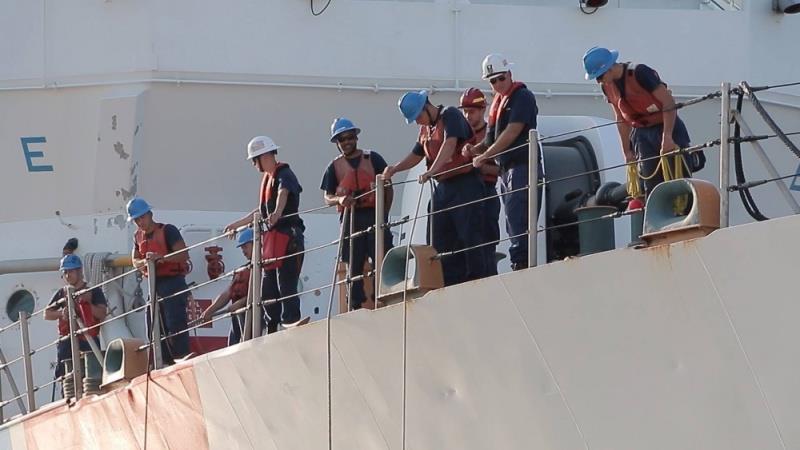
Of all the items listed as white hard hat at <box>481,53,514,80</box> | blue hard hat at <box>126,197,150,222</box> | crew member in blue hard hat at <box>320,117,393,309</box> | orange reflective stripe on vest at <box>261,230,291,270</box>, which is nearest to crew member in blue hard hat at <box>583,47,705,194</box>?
white hard hat at <box>481,53,514,80</box>

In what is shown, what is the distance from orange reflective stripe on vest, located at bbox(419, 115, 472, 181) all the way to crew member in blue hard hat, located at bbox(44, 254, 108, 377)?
3.57 metres

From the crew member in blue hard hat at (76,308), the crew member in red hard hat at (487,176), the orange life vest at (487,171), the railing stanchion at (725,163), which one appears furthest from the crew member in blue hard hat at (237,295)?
the railing stanchion at (725,163)

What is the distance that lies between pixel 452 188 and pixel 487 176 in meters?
0.32

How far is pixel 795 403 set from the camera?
5.48 m

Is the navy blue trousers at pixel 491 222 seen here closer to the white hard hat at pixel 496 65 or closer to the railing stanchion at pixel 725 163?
the white hard hat at pixel 496 65

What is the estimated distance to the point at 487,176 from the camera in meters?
8.14

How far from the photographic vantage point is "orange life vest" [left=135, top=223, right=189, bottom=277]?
995cm

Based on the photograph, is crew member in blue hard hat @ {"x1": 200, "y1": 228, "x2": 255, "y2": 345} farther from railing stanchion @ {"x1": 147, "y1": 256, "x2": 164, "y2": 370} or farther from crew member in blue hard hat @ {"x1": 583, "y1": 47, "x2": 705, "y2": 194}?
crew member in blue hard hat @ {"x1": 583, "y1": 47, "x2": 705, "y2": 194}

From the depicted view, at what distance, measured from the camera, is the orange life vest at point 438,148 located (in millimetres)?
7883

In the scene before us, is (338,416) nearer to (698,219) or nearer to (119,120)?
(698,219)

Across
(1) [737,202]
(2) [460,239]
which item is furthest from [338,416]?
(1) [737,202]

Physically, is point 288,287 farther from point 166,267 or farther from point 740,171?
point 740,171

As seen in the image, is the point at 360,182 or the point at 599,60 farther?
the point at 360,182

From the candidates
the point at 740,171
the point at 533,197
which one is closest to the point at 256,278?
the point at 533,197
